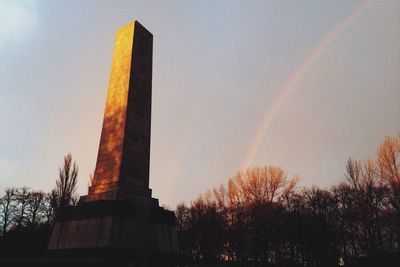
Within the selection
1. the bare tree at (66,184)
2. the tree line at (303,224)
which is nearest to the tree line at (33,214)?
the bare tree at (66,184)

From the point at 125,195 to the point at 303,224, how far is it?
90.7 feet

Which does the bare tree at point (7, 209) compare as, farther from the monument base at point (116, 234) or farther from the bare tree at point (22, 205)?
the monument base at point (116, 234)

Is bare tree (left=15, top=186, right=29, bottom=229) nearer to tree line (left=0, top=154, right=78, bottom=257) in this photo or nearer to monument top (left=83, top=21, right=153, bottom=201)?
tree line (left=0, top=154, right=78, bottom=257)

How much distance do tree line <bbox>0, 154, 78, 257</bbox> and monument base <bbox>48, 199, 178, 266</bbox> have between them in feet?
57.3

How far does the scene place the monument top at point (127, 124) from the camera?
1783 cm

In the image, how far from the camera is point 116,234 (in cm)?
1570

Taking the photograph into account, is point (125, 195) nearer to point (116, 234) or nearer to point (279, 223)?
point (116, 234)

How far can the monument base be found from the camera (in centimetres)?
1556

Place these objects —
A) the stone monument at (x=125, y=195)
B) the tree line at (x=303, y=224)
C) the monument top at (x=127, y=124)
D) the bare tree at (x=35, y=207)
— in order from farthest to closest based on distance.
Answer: the bare tree at (x=35, y=207)
the tree line at (x=303, y=224)
the monument top at (x=127, y=124)
the stone monument at (x=125, y=195)

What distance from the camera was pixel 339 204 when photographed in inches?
1623

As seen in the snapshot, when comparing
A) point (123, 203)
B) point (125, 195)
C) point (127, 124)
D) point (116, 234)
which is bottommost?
point (116, 234)

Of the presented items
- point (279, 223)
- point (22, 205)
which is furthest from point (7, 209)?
point (279, 223)

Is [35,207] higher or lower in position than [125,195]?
higher

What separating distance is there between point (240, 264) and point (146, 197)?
2575 centimetres
